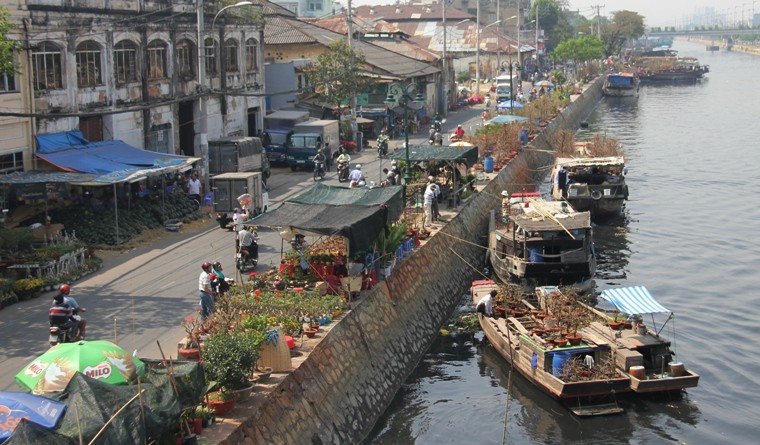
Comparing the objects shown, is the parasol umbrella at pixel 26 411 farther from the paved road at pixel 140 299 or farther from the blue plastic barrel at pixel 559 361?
the blue plastic barrel at pixel 559 361

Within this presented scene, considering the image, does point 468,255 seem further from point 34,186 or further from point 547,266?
point 34,186

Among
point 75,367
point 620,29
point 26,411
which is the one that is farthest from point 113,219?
point 620,29

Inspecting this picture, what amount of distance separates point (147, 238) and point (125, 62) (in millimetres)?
10505

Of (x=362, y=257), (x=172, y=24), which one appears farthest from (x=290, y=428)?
(x=172, y=24)

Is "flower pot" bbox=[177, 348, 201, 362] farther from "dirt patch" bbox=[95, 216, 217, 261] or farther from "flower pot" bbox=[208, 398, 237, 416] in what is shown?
"dirt patch" bbox=[95, 216, 217, 261]

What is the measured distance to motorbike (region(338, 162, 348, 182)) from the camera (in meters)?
45.2

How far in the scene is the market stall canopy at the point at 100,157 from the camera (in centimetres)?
3316

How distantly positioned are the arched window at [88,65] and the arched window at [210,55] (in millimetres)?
10177

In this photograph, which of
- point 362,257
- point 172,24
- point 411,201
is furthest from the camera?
point 172,24

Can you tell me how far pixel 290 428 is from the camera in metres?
18.6

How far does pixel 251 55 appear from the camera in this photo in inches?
2094

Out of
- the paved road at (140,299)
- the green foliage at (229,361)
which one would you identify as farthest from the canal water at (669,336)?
the paved road at (140,299)

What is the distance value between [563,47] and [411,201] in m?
92.7

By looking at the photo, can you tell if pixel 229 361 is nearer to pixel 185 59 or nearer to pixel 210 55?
pixel 185 59
